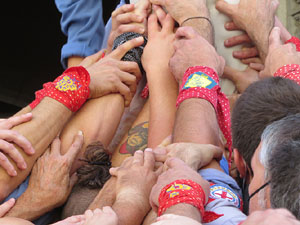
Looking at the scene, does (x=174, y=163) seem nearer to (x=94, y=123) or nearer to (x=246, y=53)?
(x=94, y=123)

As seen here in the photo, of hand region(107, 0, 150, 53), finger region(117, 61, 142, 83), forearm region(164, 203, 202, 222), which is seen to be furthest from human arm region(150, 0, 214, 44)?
forearm region(164, 203, 202, 222)

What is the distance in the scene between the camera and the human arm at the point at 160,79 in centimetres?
150

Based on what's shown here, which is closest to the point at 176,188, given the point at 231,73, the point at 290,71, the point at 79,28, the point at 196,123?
the point at 196,123

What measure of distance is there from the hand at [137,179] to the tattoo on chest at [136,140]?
33cm

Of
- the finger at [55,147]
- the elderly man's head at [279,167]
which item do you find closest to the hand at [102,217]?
the elderly man's head at [279,167]

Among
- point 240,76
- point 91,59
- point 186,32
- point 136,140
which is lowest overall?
point 136,140

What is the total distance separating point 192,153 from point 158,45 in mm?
575

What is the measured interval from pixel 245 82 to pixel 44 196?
2.71 feet

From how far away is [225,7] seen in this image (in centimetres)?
172

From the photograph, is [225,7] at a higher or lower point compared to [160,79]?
higher

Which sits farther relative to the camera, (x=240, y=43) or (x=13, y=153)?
(x=240, y=43)

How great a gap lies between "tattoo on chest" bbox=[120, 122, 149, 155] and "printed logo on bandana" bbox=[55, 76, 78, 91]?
0.91 ft

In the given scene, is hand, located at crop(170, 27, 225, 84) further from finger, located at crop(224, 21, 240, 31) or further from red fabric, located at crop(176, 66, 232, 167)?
finger, located at crop(224, 21, 240, 31)

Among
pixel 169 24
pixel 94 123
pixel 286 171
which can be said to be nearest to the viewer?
pixel 286 171
